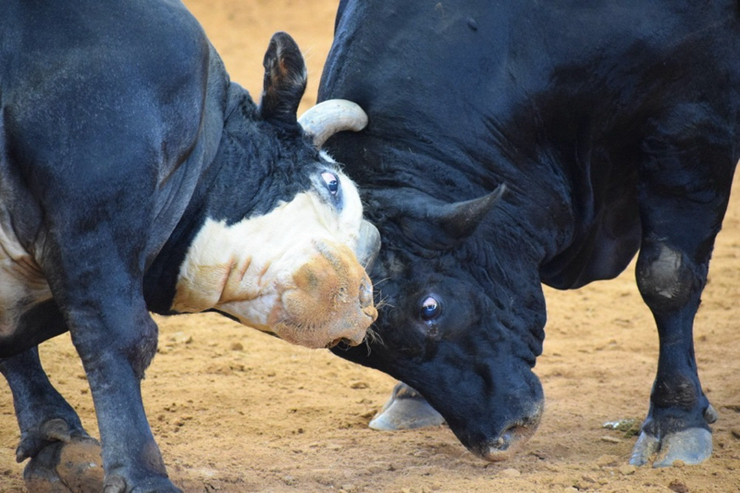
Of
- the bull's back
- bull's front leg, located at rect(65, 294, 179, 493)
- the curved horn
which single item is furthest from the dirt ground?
the bull's back

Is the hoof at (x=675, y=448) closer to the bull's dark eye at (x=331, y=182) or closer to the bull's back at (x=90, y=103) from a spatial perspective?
the bull's dark eye at (x=331, y=182)

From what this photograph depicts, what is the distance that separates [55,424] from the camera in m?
4.16

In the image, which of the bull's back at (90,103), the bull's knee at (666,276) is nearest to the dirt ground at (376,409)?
the bull's knee at (666,276)

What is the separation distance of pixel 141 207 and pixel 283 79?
2.55 feet

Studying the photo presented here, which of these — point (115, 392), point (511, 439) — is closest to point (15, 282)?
point (115, 392)

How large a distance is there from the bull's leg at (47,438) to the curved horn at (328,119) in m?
1.32

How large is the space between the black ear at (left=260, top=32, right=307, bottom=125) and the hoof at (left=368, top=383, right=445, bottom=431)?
1.77m

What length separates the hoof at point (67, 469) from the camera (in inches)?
155

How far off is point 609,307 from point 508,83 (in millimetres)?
2962

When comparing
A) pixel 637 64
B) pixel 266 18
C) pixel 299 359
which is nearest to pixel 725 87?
pixel 637 64

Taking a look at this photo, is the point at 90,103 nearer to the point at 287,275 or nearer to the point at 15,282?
the point at 15,282

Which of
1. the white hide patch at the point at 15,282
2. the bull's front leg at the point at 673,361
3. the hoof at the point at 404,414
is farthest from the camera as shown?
the hoof at the point at 404,414

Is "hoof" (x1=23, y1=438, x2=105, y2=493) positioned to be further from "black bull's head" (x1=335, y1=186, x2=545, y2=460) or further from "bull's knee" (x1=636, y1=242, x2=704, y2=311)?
"bull's knee" (x1=636, y1=242, x2=704, y2=311)

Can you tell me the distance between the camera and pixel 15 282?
139 inches
